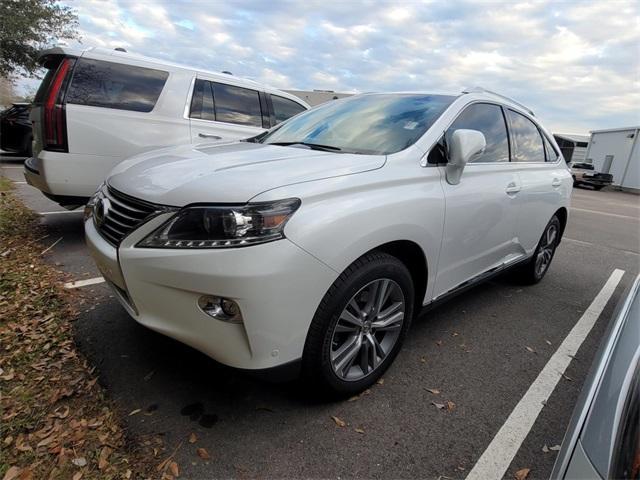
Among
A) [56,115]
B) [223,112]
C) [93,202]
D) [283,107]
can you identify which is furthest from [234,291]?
[283,107]

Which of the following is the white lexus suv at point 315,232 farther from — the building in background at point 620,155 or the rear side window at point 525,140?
the building in background at point 620,155

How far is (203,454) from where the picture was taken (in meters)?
1.88

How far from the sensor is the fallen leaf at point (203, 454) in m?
1.86

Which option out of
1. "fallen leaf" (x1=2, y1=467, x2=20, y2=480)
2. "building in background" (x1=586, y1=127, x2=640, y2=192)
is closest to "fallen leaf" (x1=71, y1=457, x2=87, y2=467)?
"fallen leaf" (x1=2, y1=467, x2=20, y2=480)

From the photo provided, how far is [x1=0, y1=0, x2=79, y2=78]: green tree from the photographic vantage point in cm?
1659

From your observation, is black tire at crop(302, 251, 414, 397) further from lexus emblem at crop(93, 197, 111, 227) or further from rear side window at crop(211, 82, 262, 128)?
rear side window at crop(211, 82, 262, 128)

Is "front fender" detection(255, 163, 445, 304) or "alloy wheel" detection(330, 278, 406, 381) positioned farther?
"alloy wheel" detection(330, 278, 406, 381)

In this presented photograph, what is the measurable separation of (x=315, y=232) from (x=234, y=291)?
1.40 ft

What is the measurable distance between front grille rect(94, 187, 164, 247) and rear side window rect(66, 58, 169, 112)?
2560 mm

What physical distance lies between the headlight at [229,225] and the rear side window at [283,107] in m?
4.65

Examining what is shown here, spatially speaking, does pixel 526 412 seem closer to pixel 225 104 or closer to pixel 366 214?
pixel 366 214

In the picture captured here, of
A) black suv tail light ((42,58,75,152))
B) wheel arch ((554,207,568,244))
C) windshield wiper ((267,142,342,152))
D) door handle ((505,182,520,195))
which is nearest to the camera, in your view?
windshield wiper ((267,142,342,152))

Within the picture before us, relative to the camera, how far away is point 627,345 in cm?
151

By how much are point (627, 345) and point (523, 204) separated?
82.0 inches
